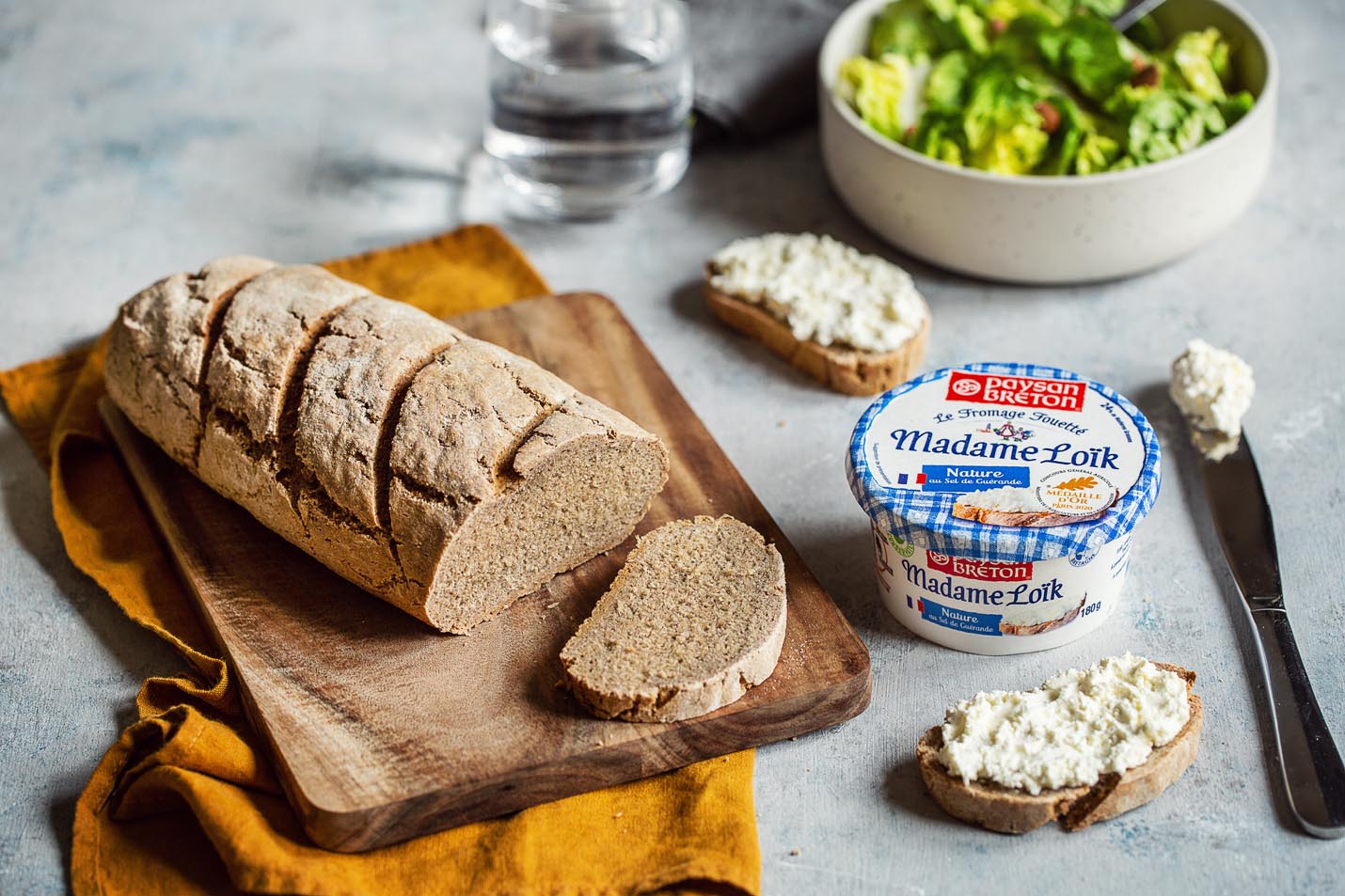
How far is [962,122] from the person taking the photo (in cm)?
384

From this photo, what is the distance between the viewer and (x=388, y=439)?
9.43 feet

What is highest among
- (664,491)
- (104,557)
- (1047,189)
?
(1047,189)

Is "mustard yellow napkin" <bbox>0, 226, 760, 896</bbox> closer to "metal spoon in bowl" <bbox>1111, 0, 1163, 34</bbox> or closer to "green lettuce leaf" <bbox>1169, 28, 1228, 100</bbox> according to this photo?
"green lettuce leaf" <bbox>1169, 28, 1228, 100</bbox>

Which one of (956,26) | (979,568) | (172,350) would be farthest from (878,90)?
(172,350)

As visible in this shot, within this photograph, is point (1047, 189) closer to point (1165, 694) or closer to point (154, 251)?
point (1165, 694)

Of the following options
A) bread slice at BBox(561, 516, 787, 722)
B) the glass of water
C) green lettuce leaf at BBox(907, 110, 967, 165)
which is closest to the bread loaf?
bread slice at BBox(561, 516, 787, 722)

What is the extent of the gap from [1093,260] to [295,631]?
249cm

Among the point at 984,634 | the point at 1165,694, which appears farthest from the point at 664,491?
the point at 1165,694

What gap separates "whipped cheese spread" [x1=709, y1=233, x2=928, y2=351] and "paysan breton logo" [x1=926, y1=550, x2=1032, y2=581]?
1.00 metres

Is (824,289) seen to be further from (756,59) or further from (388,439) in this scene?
(388,439)

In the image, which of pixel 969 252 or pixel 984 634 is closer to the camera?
pixel 984 634

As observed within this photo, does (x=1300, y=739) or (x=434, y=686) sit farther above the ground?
(x=1300, y=739)

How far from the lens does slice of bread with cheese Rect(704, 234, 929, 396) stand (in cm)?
359

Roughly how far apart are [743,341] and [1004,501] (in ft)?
4.42
